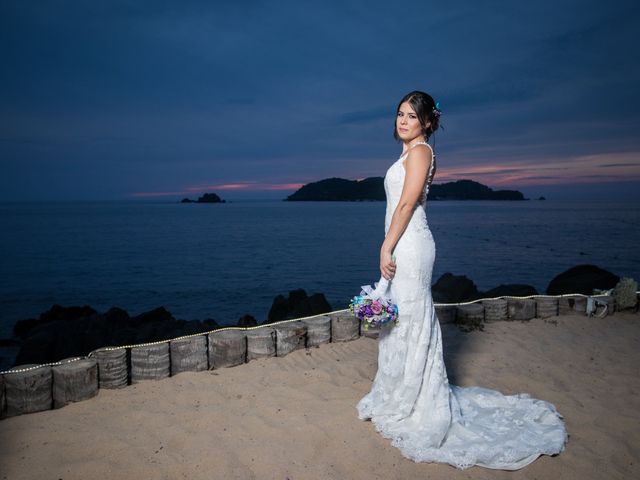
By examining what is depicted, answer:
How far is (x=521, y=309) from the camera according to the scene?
21.9 feet

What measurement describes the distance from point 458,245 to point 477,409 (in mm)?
26852

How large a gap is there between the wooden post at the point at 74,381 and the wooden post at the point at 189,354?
0.75 m

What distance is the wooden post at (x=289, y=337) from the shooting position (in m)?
5.07

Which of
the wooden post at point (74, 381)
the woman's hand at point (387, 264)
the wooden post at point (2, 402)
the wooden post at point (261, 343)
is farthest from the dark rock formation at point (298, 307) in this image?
the woman's hand at point (387, 264)

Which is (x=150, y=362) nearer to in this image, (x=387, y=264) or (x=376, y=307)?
(x=376, y=307)

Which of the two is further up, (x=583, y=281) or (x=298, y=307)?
(x=583, y=281)

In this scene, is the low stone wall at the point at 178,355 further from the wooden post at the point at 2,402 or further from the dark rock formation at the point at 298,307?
the dark rock formation at the point at 298,307

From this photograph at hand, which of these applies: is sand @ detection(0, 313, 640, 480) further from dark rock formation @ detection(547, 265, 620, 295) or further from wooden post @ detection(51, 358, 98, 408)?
dark rock formation @ detection(547, 265, 620, 295)

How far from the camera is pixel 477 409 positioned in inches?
149

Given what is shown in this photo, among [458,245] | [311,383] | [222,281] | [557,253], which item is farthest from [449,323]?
[458,245]

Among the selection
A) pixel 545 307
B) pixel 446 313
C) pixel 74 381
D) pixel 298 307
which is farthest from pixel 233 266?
pixel 74 381

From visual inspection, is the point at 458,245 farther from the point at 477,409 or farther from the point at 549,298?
the point at 477,409

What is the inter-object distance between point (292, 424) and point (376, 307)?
1348mm

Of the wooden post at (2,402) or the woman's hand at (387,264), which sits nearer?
the woman's hand at (387,264)
